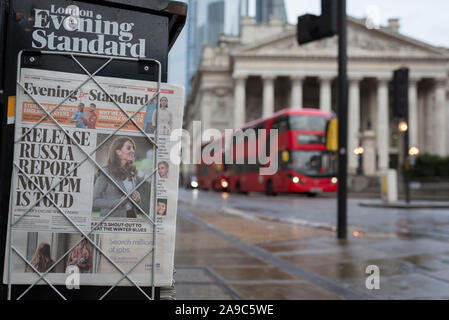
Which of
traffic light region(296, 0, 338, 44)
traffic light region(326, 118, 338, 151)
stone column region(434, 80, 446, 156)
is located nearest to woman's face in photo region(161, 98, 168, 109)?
traffic light region(296, 0, 338, 44)

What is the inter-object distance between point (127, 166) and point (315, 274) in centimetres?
347

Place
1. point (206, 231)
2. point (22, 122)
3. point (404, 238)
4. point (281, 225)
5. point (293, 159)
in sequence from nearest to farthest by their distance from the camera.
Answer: point (22, 122) < point (404, 238) < point (206, 231) < point (281, 225) < point (293, 159)

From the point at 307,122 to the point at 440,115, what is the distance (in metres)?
41.3

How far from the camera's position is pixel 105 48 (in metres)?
1.98

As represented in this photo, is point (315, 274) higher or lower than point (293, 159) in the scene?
lower

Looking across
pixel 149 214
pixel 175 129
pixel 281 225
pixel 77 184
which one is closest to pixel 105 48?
pixel 175 129

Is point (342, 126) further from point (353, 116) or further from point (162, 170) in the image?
point (353, 116)

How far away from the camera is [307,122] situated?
23.5 m

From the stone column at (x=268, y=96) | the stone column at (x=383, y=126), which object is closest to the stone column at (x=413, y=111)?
the stone column at (x=383, y=126)

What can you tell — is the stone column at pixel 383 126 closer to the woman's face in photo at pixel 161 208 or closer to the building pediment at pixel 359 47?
the building pediment at pixel 359 47

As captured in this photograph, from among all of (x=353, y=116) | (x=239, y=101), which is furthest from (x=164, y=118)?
(x=353, y=116)

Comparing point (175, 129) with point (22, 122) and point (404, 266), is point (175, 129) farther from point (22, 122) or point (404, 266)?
point (404, 266)

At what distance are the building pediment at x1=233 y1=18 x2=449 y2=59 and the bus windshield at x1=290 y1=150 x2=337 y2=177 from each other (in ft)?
114

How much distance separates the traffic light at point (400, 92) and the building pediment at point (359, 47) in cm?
4123
